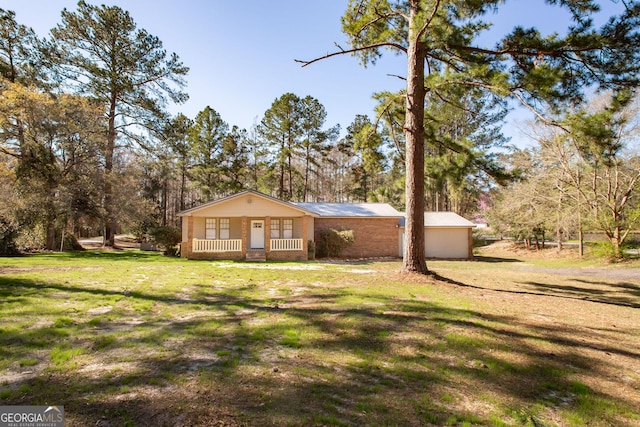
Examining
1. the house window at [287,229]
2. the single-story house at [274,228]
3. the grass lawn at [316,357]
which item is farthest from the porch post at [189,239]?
the grass lawn at [316,357]

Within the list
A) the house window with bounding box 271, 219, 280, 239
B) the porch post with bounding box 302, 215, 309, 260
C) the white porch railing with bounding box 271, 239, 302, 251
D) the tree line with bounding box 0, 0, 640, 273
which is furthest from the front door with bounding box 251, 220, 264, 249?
the tree line with bounding box 0, 0, 640, 273

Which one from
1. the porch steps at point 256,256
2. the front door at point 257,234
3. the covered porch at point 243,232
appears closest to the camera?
the porch steps at point 256,256

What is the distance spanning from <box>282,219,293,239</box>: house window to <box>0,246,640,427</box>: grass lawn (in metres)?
12.5

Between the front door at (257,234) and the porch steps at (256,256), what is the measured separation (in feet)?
5.40

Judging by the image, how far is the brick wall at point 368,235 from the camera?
21000mm

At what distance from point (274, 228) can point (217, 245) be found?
372 cm

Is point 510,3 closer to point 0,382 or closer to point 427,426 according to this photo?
point 427,426

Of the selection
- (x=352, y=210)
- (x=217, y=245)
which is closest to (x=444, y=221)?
(x=352, y=210)

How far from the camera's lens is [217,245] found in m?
17.9

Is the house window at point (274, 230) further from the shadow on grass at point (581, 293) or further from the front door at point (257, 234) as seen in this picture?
the shadow on grass at point (581, 293)

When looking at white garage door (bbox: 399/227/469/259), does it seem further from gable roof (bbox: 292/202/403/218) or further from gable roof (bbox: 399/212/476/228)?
gable roof (bbox: 292/202/403/218)

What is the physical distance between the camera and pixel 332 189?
4356cm

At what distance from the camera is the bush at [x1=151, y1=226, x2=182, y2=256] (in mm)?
19509

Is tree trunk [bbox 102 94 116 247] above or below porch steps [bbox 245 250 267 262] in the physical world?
above
